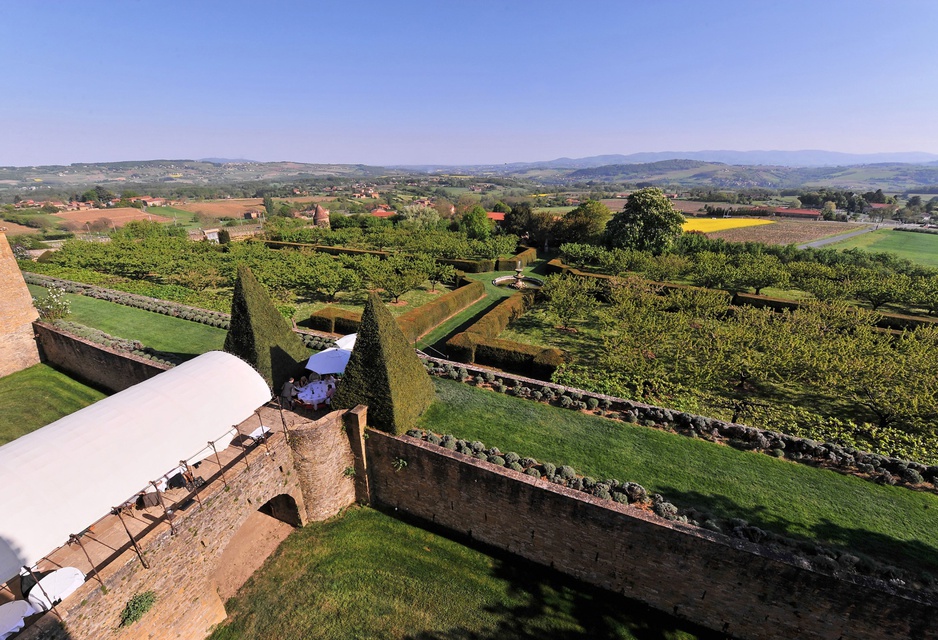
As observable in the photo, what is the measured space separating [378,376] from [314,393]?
3.89m

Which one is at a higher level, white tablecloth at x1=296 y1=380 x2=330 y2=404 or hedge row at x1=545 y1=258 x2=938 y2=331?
white tablecloth at x1=296 y1=380 x2=330 y2=404

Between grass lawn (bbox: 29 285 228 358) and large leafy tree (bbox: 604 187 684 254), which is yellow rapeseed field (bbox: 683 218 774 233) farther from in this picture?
grass lawn (bbox: 29 285 228 358)

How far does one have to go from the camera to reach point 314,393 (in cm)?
1483

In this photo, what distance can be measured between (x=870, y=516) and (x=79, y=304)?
146ft

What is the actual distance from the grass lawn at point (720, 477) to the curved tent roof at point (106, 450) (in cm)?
682

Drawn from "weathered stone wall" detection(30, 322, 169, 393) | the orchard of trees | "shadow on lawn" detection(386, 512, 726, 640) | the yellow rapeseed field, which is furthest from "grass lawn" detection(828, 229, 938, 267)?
"weathered stone wall" detection(30, 322, 169, 393)

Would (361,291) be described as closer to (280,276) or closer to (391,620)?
(280,276)

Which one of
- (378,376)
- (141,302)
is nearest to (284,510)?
(378,376)

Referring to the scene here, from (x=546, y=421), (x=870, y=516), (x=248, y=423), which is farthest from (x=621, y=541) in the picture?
(x=248, y=423)

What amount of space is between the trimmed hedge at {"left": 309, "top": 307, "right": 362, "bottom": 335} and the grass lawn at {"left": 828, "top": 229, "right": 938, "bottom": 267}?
6783 cm

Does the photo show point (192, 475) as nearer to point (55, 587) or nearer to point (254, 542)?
point (254, 542)

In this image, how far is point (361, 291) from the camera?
110ft

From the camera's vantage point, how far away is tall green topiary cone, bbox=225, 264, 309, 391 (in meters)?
15.0

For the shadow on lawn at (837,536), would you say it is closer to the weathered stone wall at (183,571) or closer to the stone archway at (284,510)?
the stone archway at (284,510)
